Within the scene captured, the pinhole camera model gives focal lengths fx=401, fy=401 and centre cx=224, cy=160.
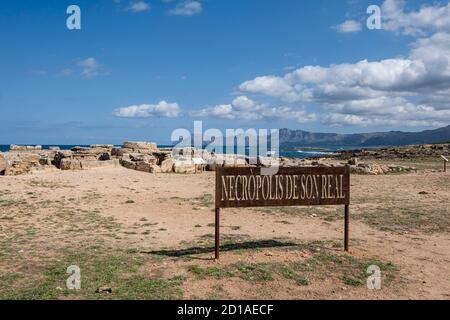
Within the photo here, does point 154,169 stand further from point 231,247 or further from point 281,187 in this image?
point 281,187

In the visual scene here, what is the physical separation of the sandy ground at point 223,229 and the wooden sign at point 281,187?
3.60 feet

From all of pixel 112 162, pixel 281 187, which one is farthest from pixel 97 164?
pixel 281 187

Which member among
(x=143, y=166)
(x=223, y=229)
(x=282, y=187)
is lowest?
(x=223, y=229)

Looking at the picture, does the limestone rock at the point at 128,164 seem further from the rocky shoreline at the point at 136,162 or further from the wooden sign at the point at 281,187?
the wooden sign at the point at 281,187

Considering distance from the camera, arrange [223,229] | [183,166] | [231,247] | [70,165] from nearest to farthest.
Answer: [231,247], [223,229], [70,165], [183,166]

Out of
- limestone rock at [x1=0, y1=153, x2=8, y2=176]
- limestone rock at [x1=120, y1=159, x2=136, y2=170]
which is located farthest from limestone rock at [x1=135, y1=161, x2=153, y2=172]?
limestone rock at [x1=0, y1=153, x2=8, y2=176]

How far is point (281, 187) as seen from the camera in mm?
8281

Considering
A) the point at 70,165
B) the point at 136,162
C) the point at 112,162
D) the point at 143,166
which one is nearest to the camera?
the point at 70,165

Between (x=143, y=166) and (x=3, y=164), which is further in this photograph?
(x=143, y=166)

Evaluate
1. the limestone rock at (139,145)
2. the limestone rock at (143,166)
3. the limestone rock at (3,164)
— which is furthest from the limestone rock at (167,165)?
the limestone rock at (139,145)

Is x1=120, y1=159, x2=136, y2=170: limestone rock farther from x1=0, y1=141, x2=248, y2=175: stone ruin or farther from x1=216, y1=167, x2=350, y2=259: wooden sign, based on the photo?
x1=216, y1=167, x2=350, y2=259: wooden sign

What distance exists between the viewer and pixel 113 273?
6.93m

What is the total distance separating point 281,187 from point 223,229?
11.2 ft

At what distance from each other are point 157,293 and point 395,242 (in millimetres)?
6325
